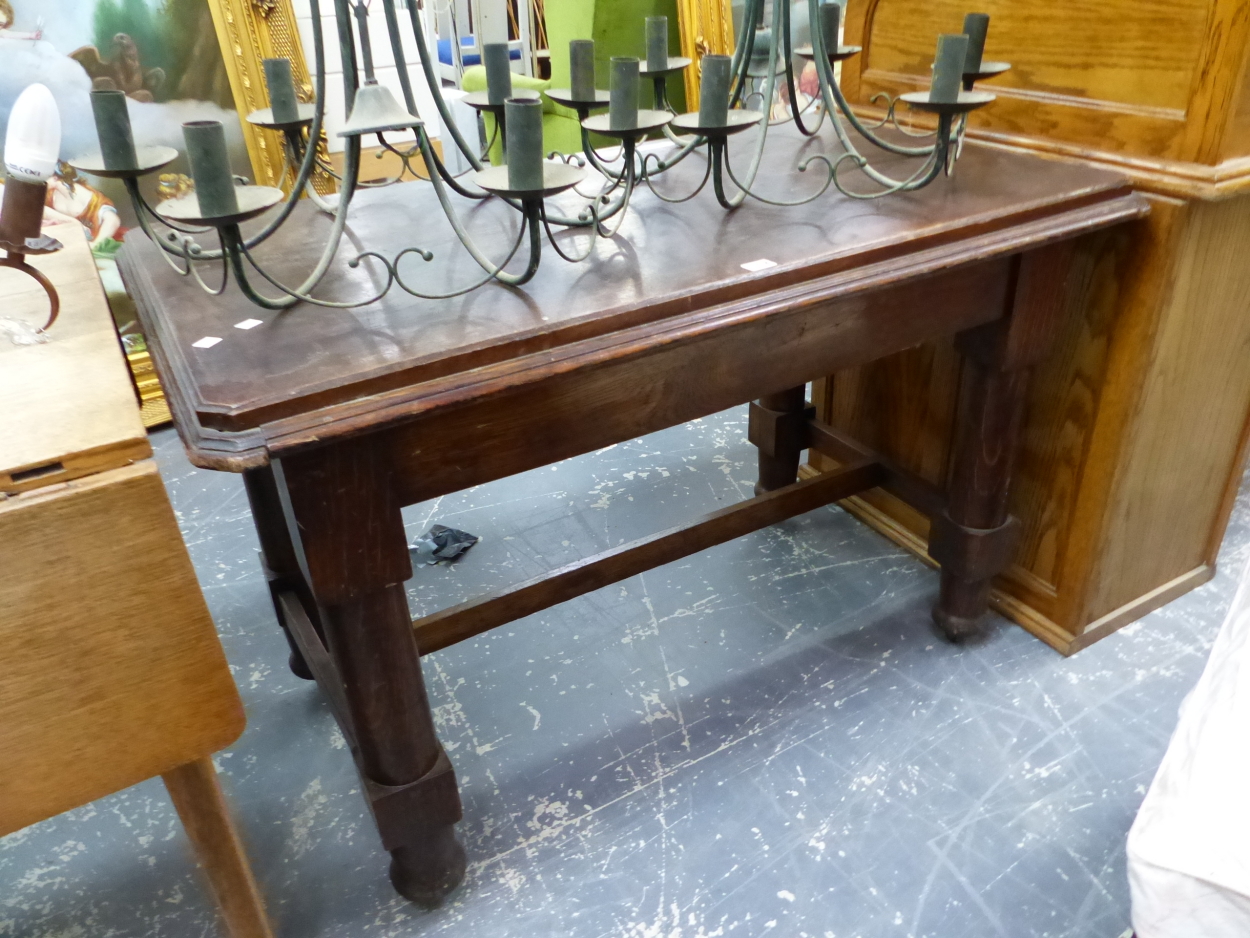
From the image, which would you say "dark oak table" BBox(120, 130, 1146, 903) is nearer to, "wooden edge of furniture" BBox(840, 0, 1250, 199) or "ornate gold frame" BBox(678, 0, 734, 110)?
"wooden edge of furniture" BBox(840, 0, 1250, 199)

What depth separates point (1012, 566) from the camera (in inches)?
68.6

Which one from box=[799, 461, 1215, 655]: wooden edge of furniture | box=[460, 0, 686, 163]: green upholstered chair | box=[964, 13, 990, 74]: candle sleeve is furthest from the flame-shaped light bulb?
box=[460, 0, 686, 163]: green upholstered chair

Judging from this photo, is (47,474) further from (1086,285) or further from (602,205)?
(1086,285)

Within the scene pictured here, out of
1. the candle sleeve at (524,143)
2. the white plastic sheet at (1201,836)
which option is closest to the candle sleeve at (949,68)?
the candle sleeve at (524,143)

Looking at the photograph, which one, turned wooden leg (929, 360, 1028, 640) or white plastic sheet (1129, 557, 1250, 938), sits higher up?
white plastic sheet (1129, 557, 1250, 938)

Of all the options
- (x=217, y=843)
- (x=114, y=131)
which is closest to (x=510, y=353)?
(x=114, y=131)

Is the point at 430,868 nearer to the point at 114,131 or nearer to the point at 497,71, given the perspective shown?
the point at 114,131

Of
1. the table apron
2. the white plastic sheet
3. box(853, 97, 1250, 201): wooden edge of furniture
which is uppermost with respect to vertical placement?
box(853, 97, 1250, 201): wooden edge of furniture

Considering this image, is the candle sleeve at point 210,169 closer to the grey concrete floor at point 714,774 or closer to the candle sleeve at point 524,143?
the candle sleeve at point 524,143

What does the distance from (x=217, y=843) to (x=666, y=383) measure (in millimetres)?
755

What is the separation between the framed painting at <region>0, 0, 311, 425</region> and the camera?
2395mm

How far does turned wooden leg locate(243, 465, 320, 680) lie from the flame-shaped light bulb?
578 mm

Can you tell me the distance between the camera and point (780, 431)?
201cm

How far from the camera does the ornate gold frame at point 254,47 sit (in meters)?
2.56
